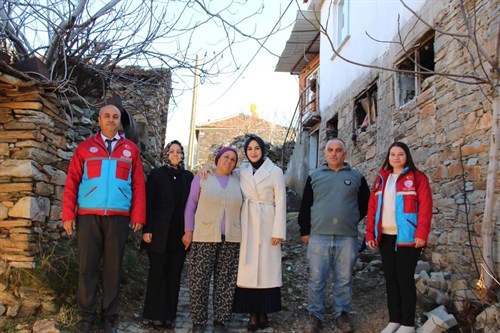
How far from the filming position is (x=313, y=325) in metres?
3.67

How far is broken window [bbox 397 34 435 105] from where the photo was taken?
555 centimetres

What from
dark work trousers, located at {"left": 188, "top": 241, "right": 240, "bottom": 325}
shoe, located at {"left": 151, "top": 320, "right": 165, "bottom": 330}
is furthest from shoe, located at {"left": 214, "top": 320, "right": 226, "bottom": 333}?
shoe, located at {"left": 151, "top": 320, "right": 165, "bottom": 330}

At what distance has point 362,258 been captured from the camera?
5.56m

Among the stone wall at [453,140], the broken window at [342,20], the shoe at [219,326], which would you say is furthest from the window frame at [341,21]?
the shoe at [219,326]

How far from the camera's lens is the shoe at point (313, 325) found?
11.9 ft

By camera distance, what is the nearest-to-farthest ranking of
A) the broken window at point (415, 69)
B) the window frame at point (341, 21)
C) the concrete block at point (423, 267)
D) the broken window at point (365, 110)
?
the concrete block at point (423, 267)
the broken window at point (415, 69)
the broken window at point (365, 110)
the window frame at point (341, 21)

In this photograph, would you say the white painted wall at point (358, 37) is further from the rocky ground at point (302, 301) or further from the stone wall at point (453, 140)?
the rocky ground at point (302, 301)

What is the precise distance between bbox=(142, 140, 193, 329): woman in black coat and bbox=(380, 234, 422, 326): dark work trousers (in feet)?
5.80

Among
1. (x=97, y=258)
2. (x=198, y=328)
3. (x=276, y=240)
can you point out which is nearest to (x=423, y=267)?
(x=276, y=240)

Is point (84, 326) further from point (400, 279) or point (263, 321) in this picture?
point (400, 279)

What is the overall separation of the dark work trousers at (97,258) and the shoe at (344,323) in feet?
6.26

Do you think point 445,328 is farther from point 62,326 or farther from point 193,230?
point 62,326

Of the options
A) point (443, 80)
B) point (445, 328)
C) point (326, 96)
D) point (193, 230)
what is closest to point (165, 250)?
point (193, 230)

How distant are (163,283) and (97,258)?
2.18 ft
